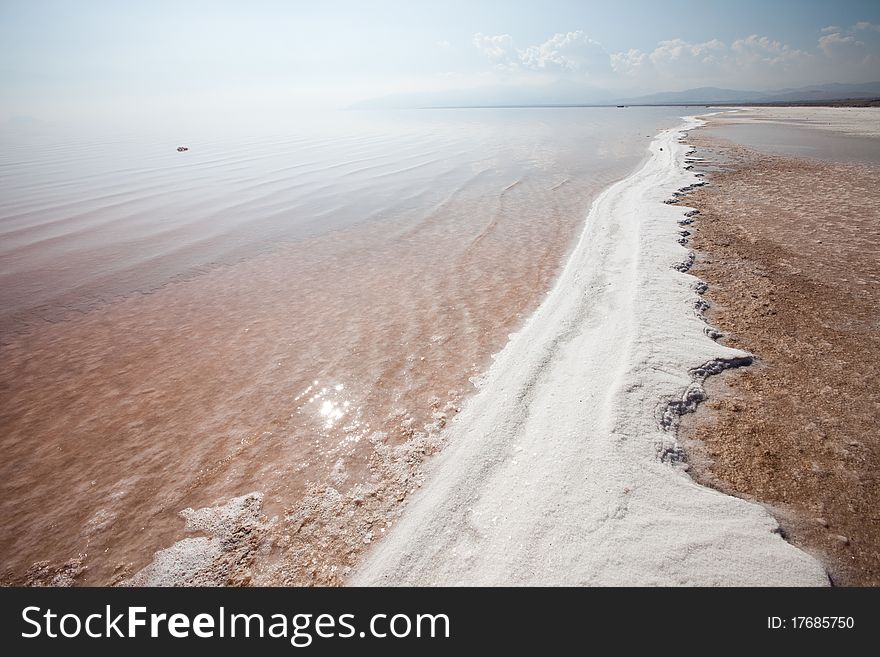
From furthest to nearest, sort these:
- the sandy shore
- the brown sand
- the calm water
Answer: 1. the calm water
2. the brown sand
3. the sandy shore

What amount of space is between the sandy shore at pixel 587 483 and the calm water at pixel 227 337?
97 centimetres

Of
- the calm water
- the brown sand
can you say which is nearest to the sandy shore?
the brown sand

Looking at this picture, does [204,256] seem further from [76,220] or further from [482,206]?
[482,206]

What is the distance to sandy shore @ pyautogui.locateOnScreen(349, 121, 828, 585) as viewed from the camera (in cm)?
350

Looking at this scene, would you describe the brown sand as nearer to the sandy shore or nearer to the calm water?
the sandy shore

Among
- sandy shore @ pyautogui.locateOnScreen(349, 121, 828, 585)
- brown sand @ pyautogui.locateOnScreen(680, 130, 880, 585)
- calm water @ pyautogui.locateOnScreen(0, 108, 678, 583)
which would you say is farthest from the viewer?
calm water @ pyautogui.locateOnScreen(0, 108, 678, 583)

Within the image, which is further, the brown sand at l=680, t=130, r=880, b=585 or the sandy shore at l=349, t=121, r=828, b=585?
the brown sand at l=680, t=130, r=880, b=585

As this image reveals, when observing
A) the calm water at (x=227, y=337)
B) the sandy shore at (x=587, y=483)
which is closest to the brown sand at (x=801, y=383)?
the sandy shore at (x=587, y=483)

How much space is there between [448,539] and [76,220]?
20.8 meters

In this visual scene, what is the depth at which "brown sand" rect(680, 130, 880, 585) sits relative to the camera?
153 inches

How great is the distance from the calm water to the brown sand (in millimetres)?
3456

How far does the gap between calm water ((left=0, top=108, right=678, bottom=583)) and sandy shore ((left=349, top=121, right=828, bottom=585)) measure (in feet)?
3.17

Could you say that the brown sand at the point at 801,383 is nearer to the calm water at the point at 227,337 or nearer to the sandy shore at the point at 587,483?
the sandy shore at the point at 587,483
